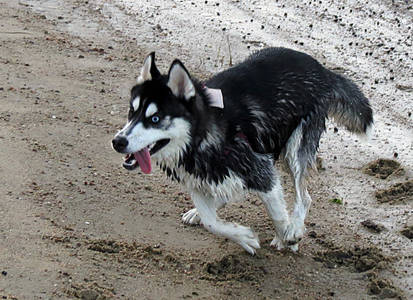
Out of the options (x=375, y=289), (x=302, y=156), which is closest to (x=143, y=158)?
(x=302, y=156)

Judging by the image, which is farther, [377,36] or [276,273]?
[377,36]

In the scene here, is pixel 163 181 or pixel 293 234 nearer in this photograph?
pixel 293 234

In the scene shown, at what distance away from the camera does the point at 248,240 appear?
230 inches

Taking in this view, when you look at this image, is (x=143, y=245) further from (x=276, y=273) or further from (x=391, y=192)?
(x=391, y=192)

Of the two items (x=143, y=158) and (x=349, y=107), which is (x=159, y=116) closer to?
(x=143, y=158)

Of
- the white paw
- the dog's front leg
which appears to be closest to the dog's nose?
the dog's front leg

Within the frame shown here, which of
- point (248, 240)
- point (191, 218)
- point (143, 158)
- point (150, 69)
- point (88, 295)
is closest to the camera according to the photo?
point (88, 295)

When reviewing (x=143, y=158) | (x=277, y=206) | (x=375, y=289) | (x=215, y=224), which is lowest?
(x=375, y=289)

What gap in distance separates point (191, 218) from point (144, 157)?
5.08 feet

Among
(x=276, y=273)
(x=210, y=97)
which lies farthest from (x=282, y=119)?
(x=276, y=273)

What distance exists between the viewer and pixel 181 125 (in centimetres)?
525

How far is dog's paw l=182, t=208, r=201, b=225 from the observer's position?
6516mm

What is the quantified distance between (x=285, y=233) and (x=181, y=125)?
1.54m

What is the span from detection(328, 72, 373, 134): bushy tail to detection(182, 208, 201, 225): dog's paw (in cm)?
174
